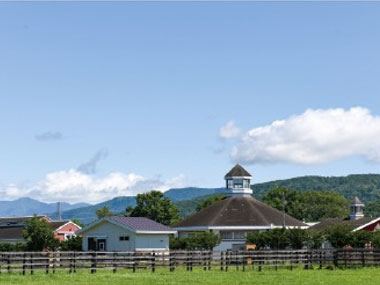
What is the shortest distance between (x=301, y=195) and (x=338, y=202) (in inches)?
394

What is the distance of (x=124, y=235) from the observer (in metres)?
72.1

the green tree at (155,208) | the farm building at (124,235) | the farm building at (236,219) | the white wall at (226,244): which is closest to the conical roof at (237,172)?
the farm building at (236,219)

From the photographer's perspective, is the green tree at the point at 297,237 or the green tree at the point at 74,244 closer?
the green tree at the point at 297,237

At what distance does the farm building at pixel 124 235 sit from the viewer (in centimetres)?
7162

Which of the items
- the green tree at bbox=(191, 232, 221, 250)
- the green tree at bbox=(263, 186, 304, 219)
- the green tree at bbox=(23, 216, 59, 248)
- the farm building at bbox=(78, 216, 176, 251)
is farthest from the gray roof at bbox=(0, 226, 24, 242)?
the green tree at bbox=(263, 186, 304, 219)

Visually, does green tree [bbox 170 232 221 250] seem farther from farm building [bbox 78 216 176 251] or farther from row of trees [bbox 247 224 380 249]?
row of trees [bbox 247 224 380 249]

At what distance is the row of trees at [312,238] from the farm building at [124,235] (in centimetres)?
868

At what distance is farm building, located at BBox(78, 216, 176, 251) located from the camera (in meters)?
71.6

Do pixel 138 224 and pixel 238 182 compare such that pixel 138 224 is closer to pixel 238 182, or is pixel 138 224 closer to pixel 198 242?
pixel 198 242

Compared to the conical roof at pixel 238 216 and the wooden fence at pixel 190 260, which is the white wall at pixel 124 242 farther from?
the wooden fence at pixel 190 260

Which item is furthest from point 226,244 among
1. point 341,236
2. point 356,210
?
point 356,210

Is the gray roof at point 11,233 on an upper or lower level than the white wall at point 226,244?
upper

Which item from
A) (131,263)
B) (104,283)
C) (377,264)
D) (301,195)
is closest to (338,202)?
(301,195)

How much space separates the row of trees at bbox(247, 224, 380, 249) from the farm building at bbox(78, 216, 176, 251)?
28.5ft
